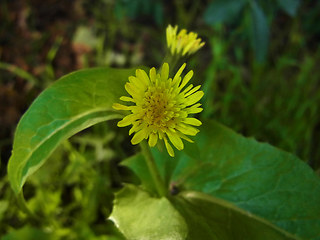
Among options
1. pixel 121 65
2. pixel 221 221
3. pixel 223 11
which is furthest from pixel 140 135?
pixel 121 65

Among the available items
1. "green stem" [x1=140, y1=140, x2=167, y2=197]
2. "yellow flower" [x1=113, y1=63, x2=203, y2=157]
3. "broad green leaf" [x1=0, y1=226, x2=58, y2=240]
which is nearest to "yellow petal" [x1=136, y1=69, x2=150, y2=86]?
"yellow flower" [x1=113, y1=63, x2=203, y2=157]

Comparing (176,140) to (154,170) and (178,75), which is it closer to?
(178,75)

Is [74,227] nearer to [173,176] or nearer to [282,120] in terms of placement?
[173,176]

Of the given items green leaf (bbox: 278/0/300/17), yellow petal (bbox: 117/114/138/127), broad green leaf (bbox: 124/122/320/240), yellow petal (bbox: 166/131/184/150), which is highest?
green leaf (bbox: 278/0/300/17)

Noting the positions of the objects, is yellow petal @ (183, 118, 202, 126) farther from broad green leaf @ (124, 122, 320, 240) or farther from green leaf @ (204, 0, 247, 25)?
green leaf @ (204, 0, 247, 25)

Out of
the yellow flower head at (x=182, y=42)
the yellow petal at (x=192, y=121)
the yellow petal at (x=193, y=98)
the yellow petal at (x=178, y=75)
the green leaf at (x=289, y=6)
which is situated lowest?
the yellow petal at (x=192, y=121)

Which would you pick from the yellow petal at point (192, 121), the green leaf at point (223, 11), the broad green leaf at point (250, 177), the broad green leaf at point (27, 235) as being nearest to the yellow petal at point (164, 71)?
the yellow petal at point (192, 121)

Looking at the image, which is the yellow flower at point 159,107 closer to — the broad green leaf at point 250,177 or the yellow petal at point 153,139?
the yellow petal at point 153,139
